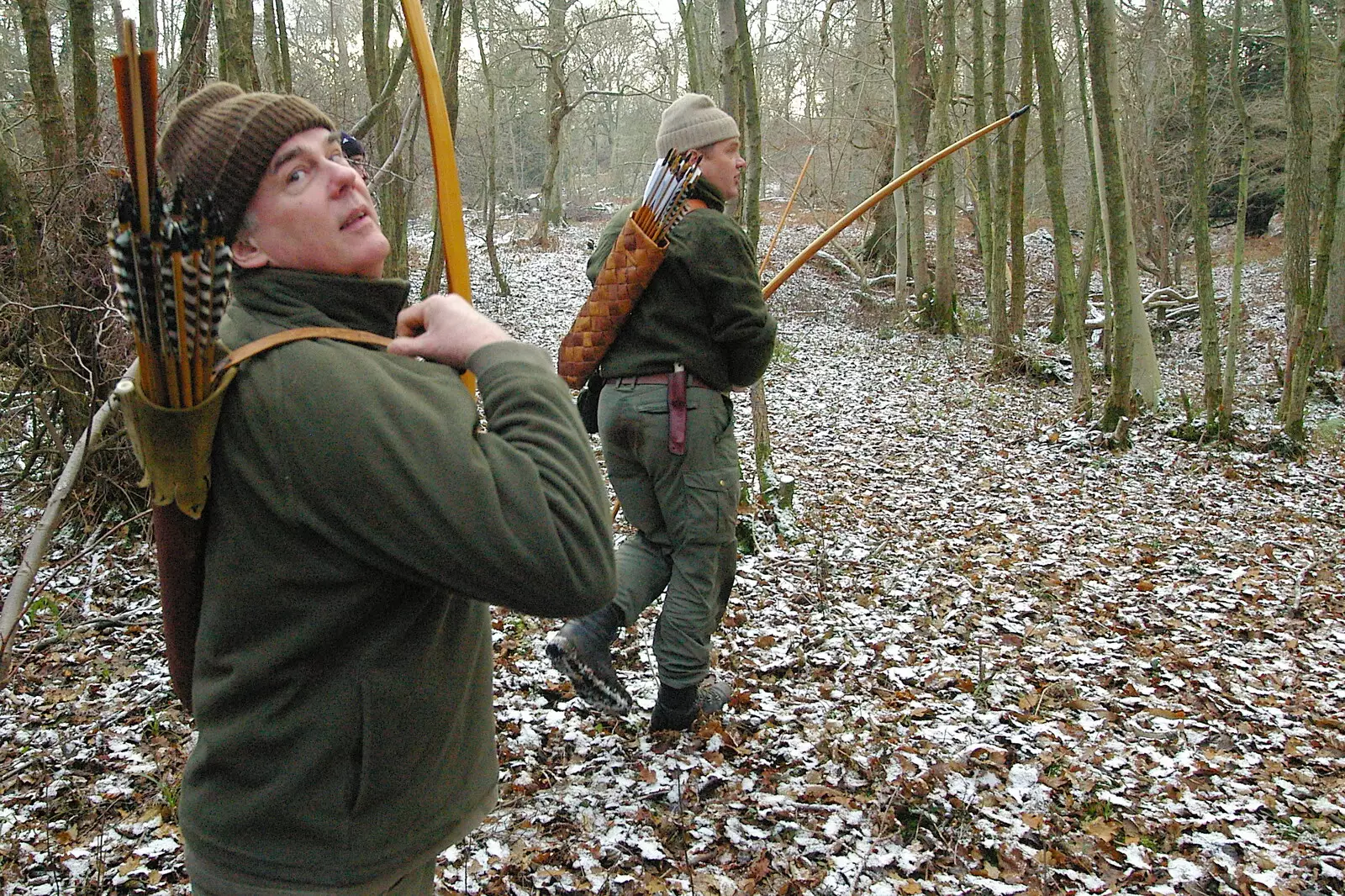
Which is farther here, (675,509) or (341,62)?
(341,62)

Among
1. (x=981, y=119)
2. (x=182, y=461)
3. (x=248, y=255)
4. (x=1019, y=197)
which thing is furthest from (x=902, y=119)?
(x=182, y=461)

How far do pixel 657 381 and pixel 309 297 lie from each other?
6.92 ft

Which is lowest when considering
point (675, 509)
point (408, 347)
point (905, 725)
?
point (905, 725)

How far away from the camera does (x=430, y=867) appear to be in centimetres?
150

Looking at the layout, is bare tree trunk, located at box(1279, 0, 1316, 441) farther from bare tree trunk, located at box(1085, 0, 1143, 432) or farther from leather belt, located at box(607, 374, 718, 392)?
leather belt, located at box(607, 374, 718, 392)

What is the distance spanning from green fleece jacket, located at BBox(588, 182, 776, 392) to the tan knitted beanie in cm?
18

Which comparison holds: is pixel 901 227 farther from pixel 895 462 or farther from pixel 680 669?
pixel 680 669

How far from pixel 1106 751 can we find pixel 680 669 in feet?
6.09

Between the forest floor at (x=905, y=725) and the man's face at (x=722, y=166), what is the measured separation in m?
2.18

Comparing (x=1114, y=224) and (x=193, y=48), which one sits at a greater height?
(x=193, y=48)

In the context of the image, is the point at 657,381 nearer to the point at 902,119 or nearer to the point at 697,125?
the point at 697,125

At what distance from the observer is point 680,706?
3566 mm

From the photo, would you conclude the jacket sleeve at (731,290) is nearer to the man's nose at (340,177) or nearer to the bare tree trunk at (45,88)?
the man's nose at (340,177)

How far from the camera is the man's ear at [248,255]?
129 centimetres
